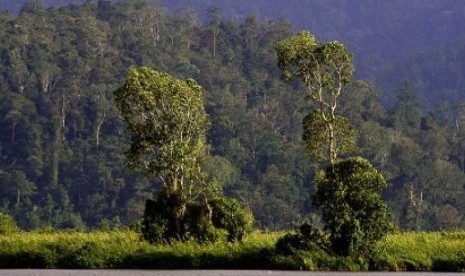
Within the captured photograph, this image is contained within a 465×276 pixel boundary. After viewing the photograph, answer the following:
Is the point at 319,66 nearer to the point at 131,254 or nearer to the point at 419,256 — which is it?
the point at 419,256

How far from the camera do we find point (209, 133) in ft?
344

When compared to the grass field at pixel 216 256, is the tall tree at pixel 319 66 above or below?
above

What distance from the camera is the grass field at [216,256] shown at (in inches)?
1103

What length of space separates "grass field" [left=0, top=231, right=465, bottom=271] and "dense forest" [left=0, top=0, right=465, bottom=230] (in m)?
51.4

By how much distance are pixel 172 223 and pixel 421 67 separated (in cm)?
16769

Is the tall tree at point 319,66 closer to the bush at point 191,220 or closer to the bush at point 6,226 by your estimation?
the bush at point 191,220

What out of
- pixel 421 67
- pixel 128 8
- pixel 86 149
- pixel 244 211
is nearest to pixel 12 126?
pixel 86 149

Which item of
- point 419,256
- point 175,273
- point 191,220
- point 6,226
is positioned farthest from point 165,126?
point 6,226

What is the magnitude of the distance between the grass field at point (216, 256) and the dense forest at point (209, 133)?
51380 millimetres

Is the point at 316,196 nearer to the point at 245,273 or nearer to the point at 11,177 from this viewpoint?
the point at 245,273

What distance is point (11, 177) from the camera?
311ft

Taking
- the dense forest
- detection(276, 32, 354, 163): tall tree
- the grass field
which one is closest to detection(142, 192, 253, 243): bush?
the grass field

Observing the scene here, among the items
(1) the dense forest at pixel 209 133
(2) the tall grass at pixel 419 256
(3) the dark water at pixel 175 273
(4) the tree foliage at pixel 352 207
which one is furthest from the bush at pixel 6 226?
(1) the dense forest at pixel 209 133

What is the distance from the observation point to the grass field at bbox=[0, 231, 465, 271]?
28016mm
